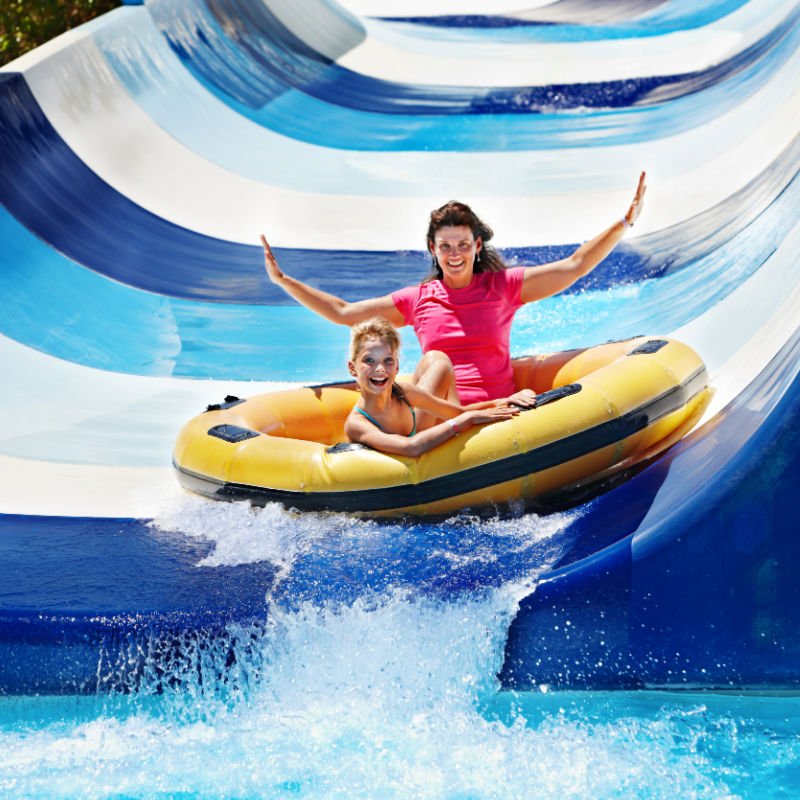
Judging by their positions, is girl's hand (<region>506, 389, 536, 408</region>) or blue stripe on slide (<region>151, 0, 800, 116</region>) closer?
girl's hand (<region>506, 389, 536, 408</region>)

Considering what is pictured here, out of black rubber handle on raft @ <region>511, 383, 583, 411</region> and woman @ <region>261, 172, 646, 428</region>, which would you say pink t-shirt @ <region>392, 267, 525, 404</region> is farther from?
black rubber handle on raft @ <region>511, 383, 583, 411</region>

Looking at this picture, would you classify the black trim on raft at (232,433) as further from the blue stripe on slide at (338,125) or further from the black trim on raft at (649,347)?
the blue stripe on slide at (338,125)

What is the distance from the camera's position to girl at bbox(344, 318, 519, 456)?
336 cm

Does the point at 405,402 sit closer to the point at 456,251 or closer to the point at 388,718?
the point at 456,251

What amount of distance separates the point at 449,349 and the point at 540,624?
3.36 ft

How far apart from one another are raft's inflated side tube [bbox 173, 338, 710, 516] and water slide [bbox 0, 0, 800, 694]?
0.08m

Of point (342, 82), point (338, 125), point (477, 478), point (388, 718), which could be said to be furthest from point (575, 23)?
point (388, 718)

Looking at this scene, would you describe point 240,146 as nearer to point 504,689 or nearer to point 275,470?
point 275,470

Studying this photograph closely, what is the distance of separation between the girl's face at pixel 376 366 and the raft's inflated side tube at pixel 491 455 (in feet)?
0.58

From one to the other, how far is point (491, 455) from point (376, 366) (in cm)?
40

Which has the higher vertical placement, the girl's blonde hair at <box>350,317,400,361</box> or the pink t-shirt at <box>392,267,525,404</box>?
the pink t-shirt at <box>392,267,525,404</box>

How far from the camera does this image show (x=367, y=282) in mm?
5781

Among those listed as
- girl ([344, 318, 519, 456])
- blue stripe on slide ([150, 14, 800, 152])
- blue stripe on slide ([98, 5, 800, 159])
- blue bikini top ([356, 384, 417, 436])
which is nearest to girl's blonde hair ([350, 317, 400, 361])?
girl ([344, 318, 519, 456])

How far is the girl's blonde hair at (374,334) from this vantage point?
3439 millimetres
